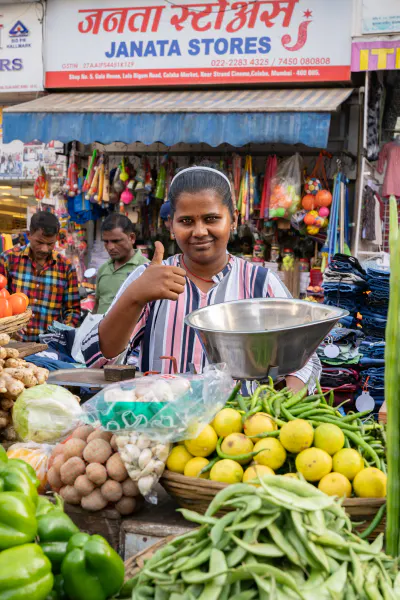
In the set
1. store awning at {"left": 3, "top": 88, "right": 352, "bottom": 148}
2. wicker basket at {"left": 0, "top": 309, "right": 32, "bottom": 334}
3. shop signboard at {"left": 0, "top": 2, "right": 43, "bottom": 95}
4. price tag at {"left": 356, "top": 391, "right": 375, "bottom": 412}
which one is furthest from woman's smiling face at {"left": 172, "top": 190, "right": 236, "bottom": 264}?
shop signboard at {"left": 0, "top": 2, "right": 43, "bottom": 95}

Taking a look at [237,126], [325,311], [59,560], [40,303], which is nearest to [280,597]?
[59,560]

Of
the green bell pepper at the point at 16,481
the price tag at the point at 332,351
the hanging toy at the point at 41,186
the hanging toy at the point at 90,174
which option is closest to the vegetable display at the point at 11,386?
the green bell pepper at the point at 16,481

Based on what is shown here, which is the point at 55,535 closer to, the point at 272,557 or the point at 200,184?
the point at 272,557

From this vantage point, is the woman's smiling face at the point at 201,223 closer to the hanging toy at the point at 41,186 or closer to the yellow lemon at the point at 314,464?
the yellow lemon at the point at 314,464

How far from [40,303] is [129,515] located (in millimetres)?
4068

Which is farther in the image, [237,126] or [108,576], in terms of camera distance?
[237,126]

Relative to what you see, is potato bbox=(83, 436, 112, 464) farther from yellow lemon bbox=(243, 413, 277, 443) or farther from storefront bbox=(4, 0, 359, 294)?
storefront bbox=(4, 0, 359, 294)

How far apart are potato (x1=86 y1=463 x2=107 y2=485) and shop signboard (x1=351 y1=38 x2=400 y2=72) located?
592cm

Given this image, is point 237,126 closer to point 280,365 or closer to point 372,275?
point 372,275

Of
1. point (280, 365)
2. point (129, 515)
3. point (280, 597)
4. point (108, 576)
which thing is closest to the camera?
point (280, 597)

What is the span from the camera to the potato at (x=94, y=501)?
4.84ft

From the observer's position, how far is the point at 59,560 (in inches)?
46.0

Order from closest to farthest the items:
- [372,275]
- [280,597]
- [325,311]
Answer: [280,597] < [325,311] < [372,275]

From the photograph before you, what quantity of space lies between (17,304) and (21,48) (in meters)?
5.27
